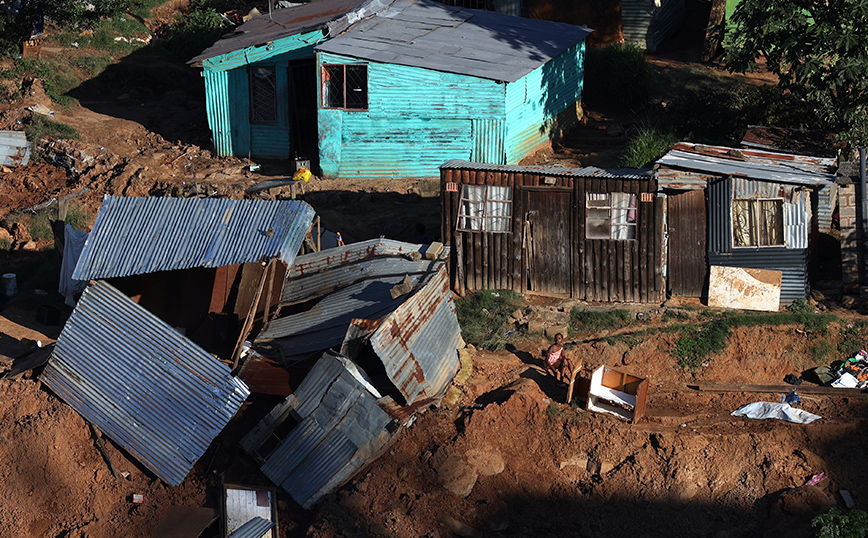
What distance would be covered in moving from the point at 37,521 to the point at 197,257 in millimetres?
3817

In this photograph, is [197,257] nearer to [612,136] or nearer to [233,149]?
[233,149]

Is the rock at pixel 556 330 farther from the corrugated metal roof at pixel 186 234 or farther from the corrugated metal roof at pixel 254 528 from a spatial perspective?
the corrugated metal roof at pixel 254 528

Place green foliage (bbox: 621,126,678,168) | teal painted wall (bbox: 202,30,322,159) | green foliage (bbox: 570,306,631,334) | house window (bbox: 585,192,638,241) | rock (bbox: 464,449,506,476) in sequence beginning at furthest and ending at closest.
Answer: teal painted wall (bbox: 202,30,322,159) < green foliage (bbox: 621,126,678,168) < house window (bbox: 585,192,638,241) < green foliage (bbox: 570,306,631,334) < rock (bbox: 464,449,506,476)

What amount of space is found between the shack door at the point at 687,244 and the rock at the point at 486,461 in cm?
472

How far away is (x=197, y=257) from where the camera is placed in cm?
1132

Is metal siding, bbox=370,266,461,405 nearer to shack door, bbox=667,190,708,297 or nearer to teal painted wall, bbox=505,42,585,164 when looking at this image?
shack door, bbox=667,190,708,297

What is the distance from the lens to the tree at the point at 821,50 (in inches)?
578

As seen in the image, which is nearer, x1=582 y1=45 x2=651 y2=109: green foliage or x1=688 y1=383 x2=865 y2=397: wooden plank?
x1=688 y1=383 x2=865 y2=397: wooden plank

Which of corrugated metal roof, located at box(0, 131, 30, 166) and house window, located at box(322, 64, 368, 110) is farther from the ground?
house window, located at box(322, 64, 368, 110)

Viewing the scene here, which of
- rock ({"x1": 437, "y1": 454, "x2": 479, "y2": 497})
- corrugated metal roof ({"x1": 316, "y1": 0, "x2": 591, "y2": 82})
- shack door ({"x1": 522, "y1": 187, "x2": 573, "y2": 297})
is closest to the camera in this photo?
rock ({"x1": 437, "y1": 454, "x2": 479, "y2": 497})

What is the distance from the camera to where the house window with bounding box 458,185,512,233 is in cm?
1345

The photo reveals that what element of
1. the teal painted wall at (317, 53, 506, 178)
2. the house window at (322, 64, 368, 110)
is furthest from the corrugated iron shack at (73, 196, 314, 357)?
the house window at (322, 64, 368, 110)

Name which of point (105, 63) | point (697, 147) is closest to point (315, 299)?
point (697, 147)

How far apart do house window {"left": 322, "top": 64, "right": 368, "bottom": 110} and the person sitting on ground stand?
7.87 meters
